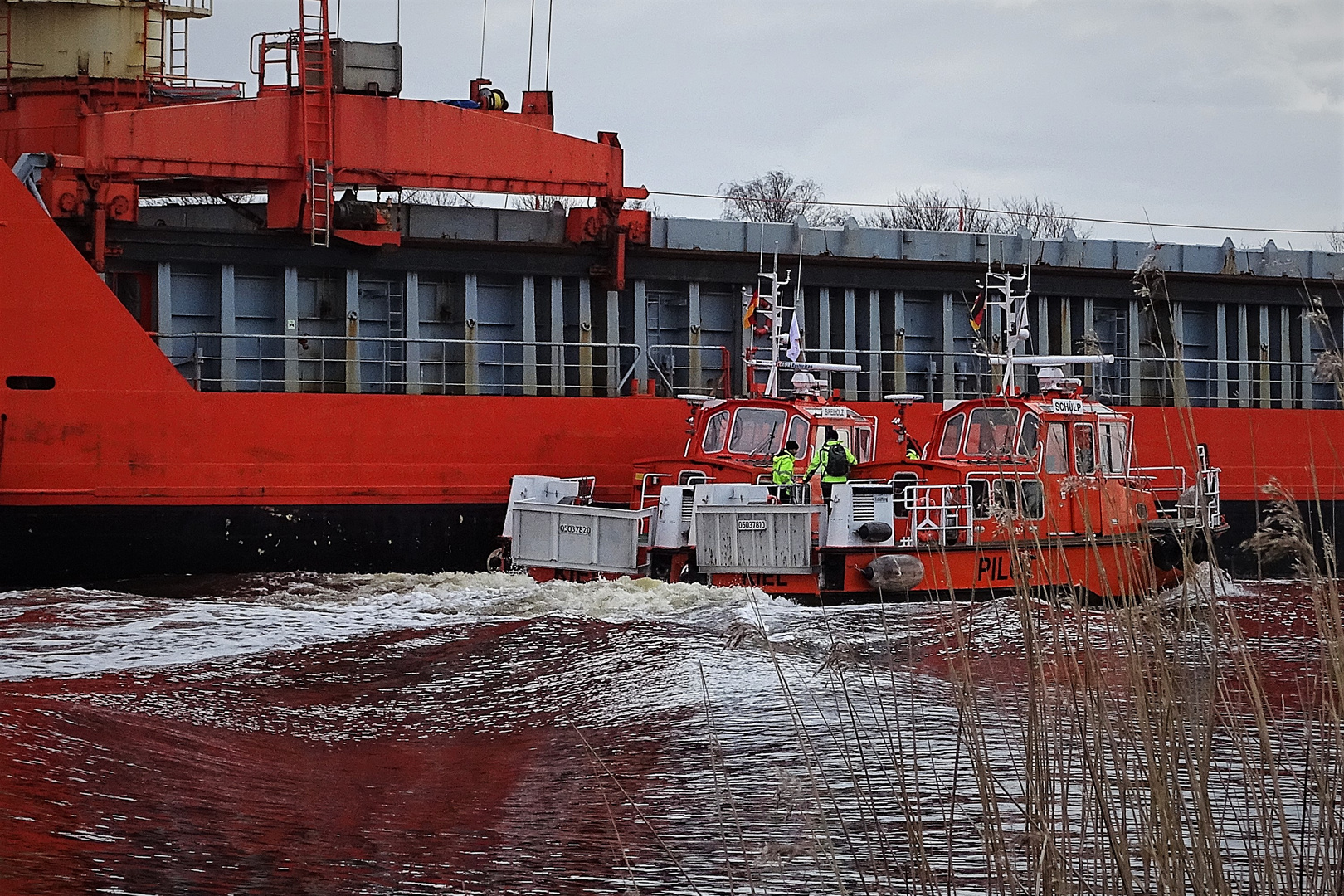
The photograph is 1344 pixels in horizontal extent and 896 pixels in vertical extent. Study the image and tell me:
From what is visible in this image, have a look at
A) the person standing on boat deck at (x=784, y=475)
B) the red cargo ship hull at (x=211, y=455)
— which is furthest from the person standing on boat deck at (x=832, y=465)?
the red cargo ship hull at (x=211, y=455)

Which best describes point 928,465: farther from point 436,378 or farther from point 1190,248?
point 1190,248

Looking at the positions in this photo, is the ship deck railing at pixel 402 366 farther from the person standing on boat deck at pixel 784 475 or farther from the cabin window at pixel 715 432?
the person standing on boat deck at pixel 784 475

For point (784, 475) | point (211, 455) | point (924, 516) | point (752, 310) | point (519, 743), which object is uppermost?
point (752, 310)

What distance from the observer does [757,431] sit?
15.8 m

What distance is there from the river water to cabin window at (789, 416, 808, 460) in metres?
2.30

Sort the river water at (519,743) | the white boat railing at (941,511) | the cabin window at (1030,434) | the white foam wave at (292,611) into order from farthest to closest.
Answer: the cabin window at (1030,434), the white boat railing at (941,511), the white foam wave at (292,611), the river water at (519,743)

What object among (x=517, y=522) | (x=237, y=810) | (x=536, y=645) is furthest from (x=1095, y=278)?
(x=237, y=810)

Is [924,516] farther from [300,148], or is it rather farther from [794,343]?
[300,148]

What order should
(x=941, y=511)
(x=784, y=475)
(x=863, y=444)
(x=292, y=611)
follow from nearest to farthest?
(x=292, y=611) → (x=941, y=511) → (x=784, y=475) → (x=863, y=444)

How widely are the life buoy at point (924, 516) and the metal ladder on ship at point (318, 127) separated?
7.20 m

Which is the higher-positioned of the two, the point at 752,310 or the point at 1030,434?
the point at 752,310

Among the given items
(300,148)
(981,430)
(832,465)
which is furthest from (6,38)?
(981,430)

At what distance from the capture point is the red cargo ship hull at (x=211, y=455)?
14.8 m

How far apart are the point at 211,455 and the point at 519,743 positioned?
27.7ft
